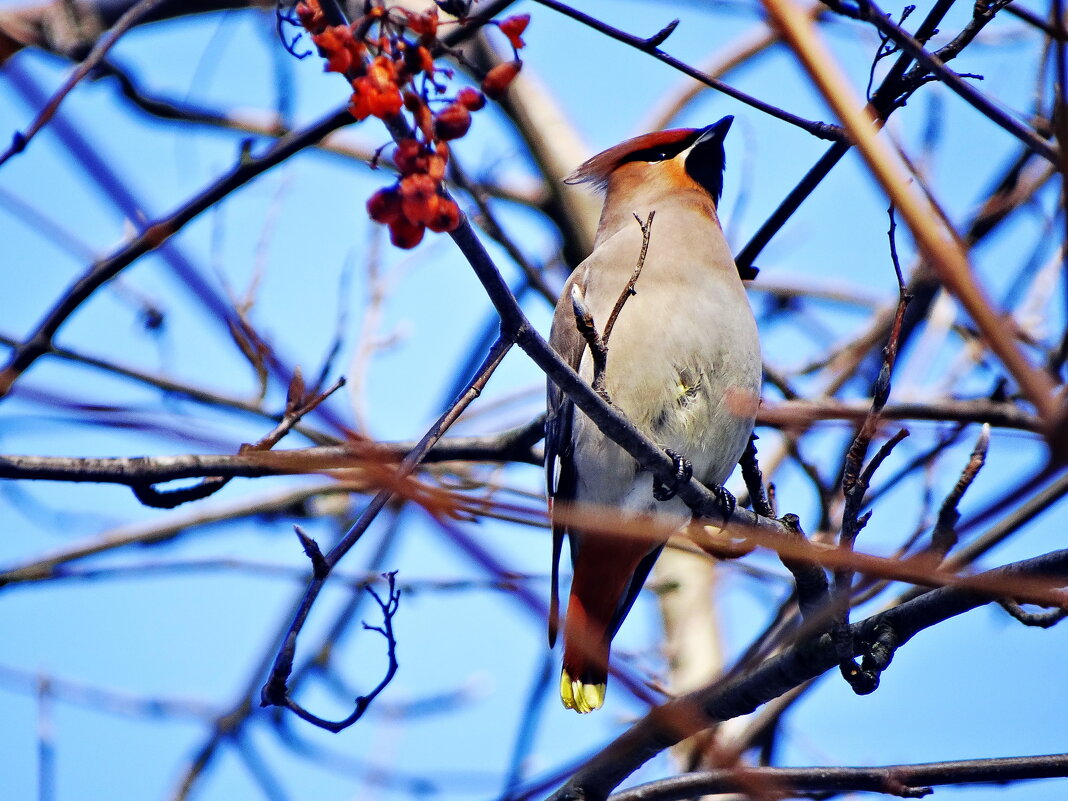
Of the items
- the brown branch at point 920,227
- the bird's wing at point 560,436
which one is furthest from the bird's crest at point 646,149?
the brown branch at point 920,227

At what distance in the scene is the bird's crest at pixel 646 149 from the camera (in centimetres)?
426

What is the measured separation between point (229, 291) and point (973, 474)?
7.62ft

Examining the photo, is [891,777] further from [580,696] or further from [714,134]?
[714,134]

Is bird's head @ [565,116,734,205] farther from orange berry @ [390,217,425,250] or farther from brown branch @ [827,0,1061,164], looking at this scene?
orange berry @ [390,217,425,250]

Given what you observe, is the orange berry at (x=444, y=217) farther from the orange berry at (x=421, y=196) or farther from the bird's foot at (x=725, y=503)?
the bird's foot at (x=725, y=503)

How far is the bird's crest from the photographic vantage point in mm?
4258

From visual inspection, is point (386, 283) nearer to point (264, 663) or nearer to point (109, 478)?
point (264, 663)

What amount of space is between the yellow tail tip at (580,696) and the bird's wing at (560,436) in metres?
0.25

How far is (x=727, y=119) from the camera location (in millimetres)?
4152

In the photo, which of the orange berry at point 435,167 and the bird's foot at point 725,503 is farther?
the bird's foot at point 725,503

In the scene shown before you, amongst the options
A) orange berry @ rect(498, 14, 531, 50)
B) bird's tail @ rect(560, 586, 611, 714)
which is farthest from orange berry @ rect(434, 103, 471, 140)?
bird's tail @ rect(560, 586, 611, 714)

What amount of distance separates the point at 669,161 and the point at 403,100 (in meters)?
Result: 2.73

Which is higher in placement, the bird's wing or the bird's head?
the bird's head

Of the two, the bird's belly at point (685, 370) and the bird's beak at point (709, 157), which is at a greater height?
the bird's beak at point (709, 157)
